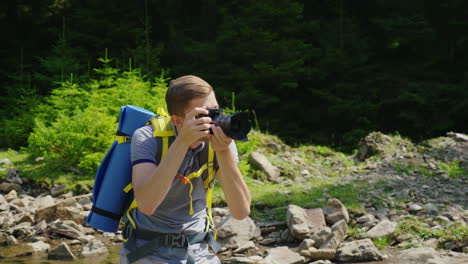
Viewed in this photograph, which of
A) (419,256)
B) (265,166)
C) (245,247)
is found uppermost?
(419,256)

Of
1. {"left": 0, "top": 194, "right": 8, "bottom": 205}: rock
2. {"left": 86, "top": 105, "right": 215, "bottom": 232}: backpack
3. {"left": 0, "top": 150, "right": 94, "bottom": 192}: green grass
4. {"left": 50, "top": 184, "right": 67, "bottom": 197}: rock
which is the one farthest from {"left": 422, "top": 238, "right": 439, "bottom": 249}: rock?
{"left": 0, "top": 194, "right": 8, "bottom": 205}: rock

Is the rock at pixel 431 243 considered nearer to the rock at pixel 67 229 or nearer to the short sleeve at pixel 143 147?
the rock at pixel 67 229

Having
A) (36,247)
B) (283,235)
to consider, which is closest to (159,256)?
(283,235)

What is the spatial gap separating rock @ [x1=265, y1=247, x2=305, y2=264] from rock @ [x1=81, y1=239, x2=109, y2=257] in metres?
1.82

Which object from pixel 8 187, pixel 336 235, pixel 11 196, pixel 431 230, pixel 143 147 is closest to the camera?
pixel 143 147

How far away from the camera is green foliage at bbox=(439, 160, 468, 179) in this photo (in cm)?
834

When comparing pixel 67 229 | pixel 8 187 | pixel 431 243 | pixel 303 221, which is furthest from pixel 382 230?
pixel 8 187

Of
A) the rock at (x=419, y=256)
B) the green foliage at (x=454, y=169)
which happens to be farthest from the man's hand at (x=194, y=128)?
the green foliage at (x=454, y=169)

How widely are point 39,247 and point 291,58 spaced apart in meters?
9.89

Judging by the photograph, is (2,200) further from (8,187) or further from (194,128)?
(194,128)

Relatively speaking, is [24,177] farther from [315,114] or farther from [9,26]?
[9,26]

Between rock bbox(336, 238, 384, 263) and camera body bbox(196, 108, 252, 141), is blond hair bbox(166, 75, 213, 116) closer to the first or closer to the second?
Answer: camera body bbox(196, 108, 252, 141)

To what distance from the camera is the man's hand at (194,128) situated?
6.61 ft

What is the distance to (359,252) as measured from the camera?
528cm
